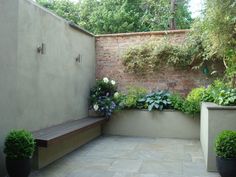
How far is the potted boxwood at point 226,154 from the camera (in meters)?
4.07

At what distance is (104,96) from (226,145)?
4187 mm

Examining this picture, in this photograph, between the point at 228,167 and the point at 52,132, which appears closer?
the point at 228,167

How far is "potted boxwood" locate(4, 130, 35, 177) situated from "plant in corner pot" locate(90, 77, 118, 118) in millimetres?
3731

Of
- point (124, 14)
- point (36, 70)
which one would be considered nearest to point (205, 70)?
point (36, 70)

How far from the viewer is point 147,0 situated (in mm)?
12430

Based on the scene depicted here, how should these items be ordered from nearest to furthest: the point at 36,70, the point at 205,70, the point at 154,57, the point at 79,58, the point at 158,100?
1. the point at 36,70
2. the point at 79,58
3. the point at 158,100
4. the point at 205,70
5. the point at 154,57

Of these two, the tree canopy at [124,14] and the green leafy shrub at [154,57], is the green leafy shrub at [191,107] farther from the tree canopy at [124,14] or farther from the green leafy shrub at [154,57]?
the tree canopy at [124,14]

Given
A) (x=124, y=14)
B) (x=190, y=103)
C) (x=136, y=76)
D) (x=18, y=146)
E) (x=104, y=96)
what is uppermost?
(x=124, y=14)

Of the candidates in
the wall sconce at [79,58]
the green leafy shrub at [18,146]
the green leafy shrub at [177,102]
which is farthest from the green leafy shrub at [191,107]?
the green leafy shrub at [18,146]

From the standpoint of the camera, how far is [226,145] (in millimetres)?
4125

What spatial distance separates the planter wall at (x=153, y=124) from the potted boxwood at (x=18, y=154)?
13.3 feet

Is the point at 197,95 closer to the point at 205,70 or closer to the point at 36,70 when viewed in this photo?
the point at 205,70

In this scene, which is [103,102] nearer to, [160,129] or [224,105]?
[160,129]

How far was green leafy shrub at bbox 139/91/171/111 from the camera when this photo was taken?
24.6 feet
